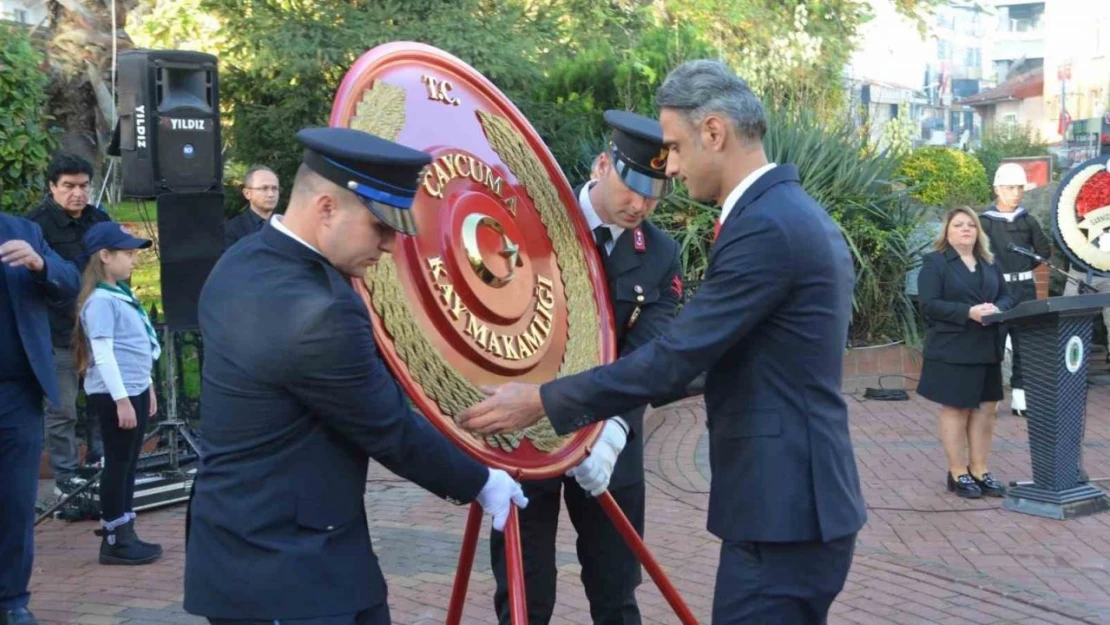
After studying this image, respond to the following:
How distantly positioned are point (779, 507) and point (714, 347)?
1.33ft

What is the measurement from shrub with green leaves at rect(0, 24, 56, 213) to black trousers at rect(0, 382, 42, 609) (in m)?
3.26

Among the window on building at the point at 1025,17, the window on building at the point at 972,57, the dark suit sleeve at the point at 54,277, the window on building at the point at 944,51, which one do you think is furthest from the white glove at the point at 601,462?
the window on building at the point at 972,57

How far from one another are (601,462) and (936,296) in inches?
197

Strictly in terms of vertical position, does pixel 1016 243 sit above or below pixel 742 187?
below

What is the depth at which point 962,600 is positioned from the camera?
5879 mm

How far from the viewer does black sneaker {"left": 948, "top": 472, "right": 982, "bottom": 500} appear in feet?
25.8

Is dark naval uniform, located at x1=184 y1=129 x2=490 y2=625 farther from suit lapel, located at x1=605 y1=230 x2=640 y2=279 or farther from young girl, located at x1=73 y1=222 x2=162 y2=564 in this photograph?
young girl, located at x1=73 y1=222 x2=162 y2=564

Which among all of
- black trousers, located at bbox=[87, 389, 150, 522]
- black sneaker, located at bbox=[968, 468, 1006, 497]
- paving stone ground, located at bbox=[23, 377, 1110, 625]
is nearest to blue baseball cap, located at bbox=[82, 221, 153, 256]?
black trousers, located at bbox=[87, 389, 150, 522]

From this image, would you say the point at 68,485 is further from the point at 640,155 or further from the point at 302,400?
the point at 302,400

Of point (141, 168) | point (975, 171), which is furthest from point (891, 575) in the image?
point (975, 171)

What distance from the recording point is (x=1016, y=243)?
400 inches

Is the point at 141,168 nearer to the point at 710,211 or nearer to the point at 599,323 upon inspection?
the point at 599,323

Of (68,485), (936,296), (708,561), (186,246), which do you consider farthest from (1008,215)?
(68,485)

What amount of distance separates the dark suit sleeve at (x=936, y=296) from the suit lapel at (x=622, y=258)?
14.2 feet
